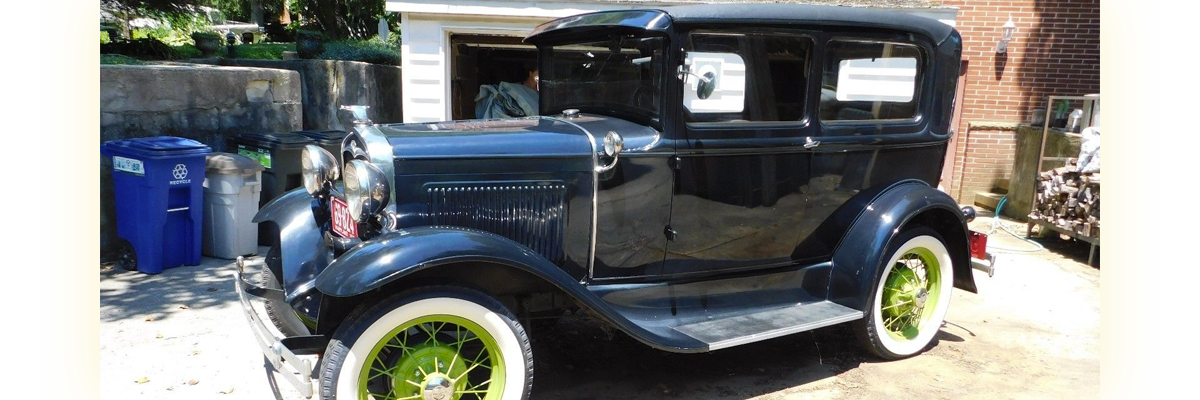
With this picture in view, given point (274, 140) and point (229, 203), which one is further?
point (274, 140)

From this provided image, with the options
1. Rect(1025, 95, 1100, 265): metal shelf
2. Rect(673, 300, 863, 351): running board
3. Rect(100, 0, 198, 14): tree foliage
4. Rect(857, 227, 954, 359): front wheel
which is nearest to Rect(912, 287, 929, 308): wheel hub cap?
Rect(857, 227, 954, 359): front wheel

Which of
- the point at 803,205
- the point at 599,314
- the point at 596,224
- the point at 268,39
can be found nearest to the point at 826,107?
the point at 803,205

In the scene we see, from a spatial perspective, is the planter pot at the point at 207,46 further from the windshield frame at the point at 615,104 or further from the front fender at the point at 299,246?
the windshield frame at the point at 615,104

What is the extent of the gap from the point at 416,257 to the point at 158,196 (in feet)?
11.6

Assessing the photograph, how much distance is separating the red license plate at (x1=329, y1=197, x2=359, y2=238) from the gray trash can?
275 cm

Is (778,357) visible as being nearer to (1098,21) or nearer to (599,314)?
(599,314)

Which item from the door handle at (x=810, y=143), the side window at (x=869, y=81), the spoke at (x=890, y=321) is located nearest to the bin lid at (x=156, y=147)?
the door handle at (x=810, y=143)

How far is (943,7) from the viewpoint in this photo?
8.28 meters

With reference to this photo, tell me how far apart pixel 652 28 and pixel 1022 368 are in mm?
2910

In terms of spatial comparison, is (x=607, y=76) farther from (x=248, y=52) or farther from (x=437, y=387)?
(x=248, y=52)

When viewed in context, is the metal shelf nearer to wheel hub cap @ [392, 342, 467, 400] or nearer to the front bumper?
wheel hub cap @ [392, 342, 467, 400]

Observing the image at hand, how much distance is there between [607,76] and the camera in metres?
4.20

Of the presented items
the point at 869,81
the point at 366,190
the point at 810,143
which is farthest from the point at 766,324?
the point at 366,190

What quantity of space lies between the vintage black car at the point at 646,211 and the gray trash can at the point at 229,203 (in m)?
2.10
